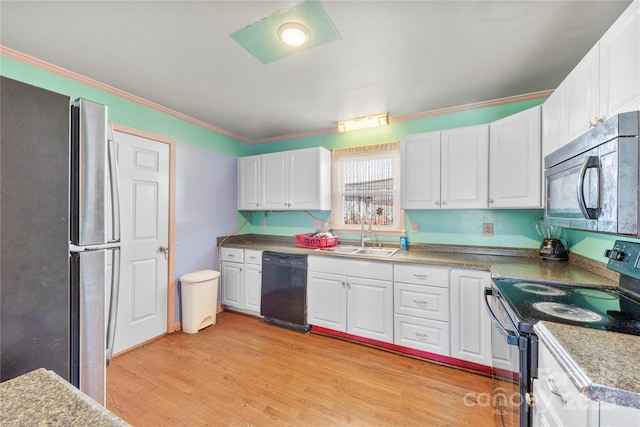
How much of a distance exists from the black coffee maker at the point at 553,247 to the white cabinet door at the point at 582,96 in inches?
36.2

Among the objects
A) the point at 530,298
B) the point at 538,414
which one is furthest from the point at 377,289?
the point at 538,414

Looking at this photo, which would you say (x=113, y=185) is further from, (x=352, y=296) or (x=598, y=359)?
(x=352, y=296)

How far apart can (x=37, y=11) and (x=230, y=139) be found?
7.00 ft

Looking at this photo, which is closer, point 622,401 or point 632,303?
point 622,401

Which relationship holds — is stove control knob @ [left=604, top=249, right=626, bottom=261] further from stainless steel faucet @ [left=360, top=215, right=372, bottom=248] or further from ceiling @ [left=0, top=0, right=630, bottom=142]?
stainless steel faucet @ [left=360, top=215, right=372, bottom=248]

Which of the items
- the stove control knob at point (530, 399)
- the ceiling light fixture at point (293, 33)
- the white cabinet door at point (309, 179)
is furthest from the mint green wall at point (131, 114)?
the stove control knob at point (530, 399)

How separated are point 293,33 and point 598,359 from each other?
1922 millimetres

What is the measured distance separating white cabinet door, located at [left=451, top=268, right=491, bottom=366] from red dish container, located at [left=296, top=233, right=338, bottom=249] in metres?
1.29

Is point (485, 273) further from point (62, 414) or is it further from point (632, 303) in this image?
point (62, 414)

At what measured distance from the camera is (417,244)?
280 centimetres

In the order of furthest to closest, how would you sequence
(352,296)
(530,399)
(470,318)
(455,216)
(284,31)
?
(455,216) < (352,296) < (470,318) < (284,31) < (530,399)

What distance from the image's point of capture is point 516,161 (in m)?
2.09

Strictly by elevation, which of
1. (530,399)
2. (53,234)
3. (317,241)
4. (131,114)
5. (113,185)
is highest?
(131,114)

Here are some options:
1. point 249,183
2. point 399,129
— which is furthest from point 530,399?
point 249,183
